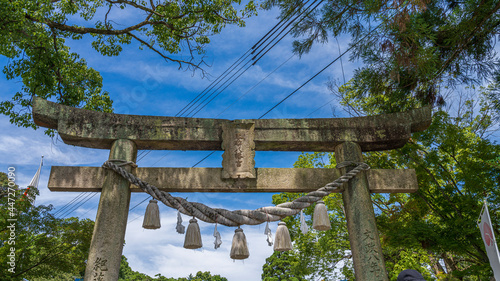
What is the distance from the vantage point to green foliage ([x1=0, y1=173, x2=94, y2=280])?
8758 millimetres

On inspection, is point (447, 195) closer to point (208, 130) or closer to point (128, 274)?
point (208, 130)

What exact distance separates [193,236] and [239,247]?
0.61 metres

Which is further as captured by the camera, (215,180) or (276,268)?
(276,268)

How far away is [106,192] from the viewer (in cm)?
465

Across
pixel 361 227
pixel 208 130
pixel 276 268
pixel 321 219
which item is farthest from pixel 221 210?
pixel 276 268

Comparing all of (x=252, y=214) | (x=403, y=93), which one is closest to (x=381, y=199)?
(x=403, y=93)

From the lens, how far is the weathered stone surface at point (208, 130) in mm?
4938

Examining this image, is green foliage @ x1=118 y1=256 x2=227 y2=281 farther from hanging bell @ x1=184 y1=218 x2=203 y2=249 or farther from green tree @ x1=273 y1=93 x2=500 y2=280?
hanging bell @ x1=184 y1=218 x2=203 y2=249

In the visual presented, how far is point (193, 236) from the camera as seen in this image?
450 centimetres

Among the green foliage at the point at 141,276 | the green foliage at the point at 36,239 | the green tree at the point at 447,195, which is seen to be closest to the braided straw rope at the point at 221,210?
the green tree at the point at 447,195

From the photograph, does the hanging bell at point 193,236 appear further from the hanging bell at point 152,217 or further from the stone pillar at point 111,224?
the stone pillar at point 111,224

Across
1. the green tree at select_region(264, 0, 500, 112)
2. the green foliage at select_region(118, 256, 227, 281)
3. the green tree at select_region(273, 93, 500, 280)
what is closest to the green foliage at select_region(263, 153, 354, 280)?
the green tree at select_region(273, 93, 500, 280)

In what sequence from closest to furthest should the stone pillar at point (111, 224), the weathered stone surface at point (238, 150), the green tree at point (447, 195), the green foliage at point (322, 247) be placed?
the stone pillar at point (111, 224)
the weathered stone surface at point (238, 150)
the green tree at point (447, 195)
the green foliage at point (322, 247)

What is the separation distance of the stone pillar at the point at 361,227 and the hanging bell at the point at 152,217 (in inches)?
102
